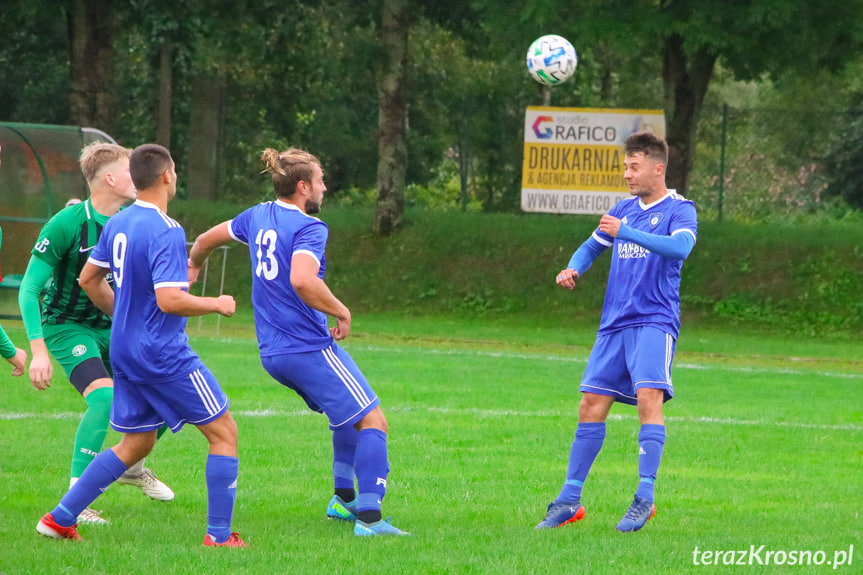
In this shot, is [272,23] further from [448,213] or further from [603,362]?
[603,362]

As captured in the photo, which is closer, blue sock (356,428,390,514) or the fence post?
blue sock (356,428,390,514)

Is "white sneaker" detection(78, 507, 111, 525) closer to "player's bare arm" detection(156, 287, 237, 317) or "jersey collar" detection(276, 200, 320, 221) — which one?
"player's bare arm" detection(156, 287, 237, 317)

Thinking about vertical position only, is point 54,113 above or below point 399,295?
above

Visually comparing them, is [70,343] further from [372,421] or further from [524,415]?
[524,415]

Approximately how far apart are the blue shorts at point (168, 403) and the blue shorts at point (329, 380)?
491 mm

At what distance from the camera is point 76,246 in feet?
21.0

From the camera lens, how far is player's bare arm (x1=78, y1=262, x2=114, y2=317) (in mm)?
5922

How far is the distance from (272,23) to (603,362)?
69.1 ft

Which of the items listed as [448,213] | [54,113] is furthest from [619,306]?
[54,113]

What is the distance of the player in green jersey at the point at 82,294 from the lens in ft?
20.7

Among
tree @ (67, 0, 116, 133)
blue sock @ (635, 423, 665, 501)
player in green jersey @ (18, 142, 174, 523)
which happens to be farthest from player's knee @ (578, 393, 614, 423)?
tree @ (67, 0, 116, 133)

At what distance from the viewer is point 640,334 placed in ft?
21.6

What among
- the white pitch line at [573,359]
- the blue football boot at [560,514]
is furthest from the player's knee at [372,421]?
the white pitch line at [573,359]

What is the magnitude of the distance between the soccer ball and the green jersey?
11.9 m
